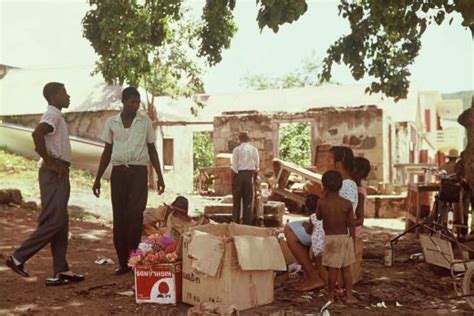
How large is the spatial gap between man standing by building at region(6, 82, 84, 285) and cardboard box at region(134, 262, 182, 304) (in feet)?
3.68

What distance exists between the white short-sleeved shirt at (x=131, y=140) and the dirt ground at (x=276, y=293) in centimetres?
111

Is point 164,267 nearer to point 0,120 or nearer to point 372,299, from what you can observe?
point 372,299

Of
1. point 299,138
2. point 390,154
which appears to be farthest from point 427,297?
point 299,138

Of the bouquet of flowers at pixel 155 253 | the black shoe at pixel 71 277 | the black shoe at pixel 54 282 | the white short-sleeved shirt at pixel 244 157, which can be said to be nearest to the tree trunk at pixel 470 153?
the white short-sleeved shirt at pixel 244 157

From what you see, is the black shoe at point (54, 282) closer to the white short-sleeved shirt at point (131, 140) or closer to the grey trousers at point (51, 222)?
the grey trousers at point (51, 222)

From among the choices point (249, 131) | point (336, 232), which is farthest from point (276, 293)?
point (249, 131)

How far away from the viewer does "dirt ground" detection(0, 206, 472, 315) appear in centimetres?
468

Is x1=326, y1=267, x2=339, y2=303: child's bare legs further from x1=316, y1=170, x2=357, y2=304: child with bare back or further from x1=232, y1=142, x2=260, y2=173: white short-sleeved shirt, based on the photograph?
x1=232, y1=142, x2=260, y2=173: white short-sleeved shirt

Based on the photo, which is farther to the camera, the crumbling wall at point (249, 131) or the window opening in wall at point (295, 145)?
the window opening in wall at point (295, 145)

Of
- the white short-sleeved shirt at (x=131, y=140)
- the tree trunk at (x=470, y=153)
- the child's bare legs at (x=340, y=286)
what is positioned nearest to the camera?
the child's bare legs at (x=340, y=286)

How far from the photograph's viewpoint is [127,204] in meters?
6.06

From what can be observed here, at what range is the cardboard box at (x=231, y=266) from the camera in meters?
4.47

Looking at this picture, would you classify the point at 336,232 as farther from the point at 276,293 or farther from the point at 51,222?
the point at 51,222

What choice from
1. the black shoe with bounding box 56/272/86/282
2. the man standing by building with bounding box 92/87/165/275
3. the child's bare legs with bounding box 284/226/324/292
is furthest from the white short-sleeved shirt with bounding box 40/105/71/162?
the child's bare legs with bounding box 284/226/324/292
